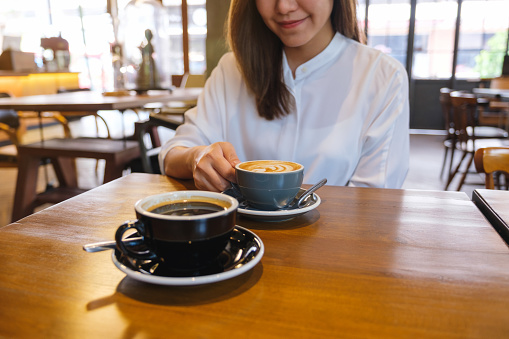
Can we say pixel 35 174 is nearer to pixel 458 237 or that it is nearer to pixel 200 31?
pixel 458 237

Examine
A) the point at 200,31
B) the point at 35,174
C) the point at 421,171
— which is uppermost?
the point at 200,31

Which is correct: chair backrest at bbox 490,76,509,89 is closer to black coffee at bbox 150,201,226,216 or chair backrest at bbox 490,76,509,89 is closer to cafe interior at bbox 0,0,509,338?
cafe interior at bbox 0,0,509,338

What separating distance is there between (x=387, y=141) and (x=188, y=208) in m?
0.85

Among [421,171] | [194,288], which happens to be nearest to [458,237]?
[194,288]

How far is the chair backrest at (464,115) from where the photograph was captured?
339cm

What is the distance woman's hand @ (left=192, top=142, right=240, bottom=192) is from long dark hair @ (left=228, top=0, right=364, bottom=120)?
1.58 ft

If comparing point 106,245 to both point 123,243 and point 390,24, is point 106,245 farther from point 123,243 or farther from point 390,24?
point 390,24

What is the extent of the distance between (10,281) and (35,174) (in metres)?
2.30

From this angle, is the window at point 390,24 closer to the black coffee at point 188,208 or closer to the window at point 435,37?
the window at point 435,37

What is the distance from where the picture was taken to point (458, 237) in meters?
0.64

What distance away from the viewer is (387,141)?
1.20m

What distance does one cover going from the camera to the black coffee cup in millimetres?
443

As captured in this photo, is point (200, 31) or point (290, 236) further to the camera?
point (200, 31)

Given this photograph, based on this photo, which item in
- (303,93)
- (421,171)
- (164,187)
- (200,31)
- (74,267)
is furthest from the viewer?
(200,31)
